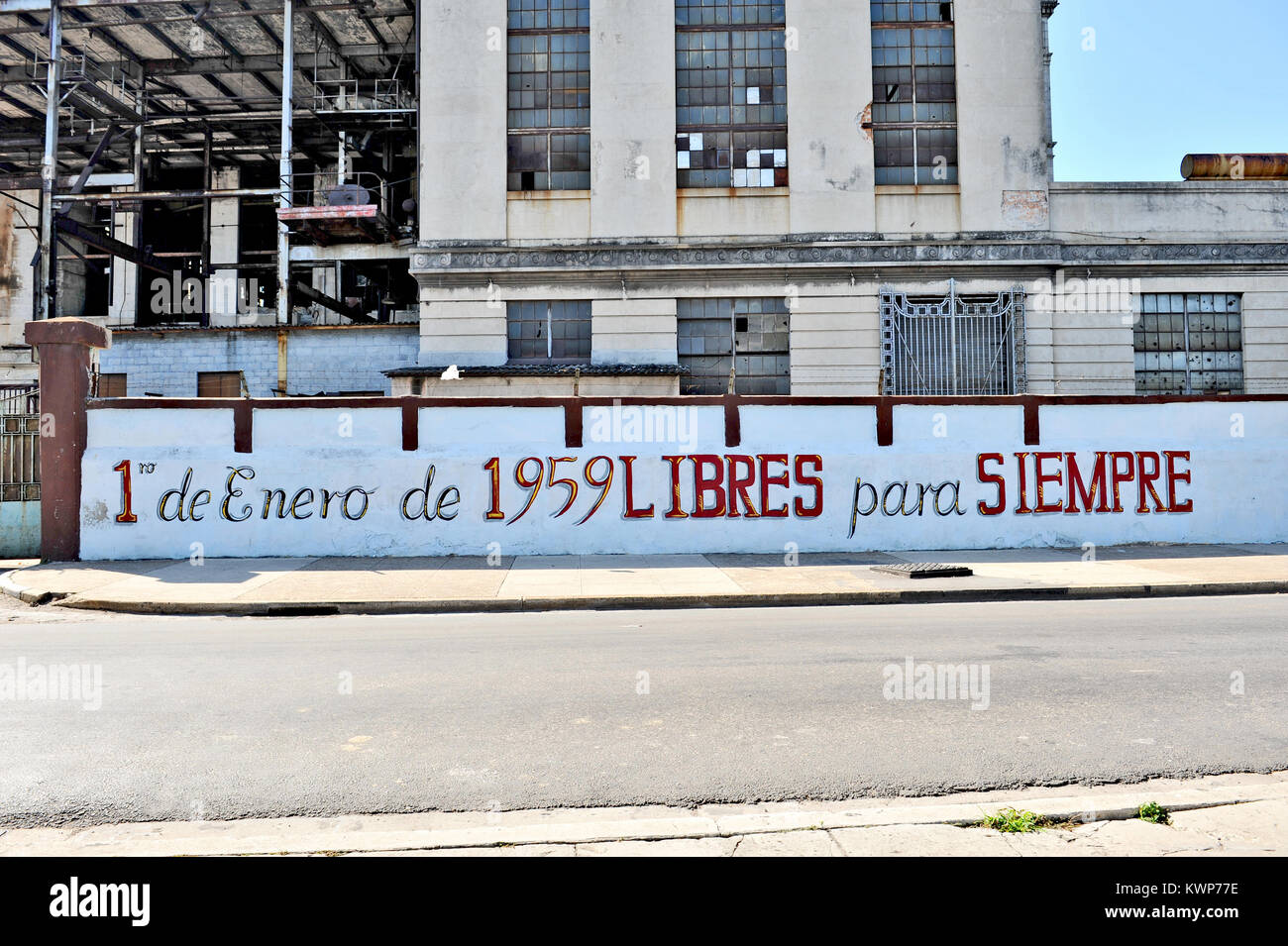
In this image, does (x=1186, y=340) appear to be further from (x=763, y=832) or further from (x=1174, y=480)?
(x=763, y=832)

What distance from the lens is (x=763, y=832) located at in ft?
12.8

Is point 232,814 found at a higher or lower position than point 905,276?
lower

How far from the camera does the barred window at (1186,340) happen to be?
77.8 ft

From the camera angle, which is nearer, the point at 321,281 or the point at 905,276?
the point at 905,276

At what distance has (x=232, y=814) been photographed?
4234mm

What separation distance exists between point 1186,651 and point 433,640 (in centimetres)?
707

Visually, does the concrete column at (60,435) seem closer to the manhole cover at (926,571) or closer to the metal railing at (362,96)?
the manhole cover at (926,571)

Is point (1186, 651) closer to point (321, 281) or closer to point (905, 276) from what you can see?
point (905, 276)

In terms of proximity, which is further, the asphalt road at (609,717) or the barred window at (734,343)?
the barred window at (734,343)

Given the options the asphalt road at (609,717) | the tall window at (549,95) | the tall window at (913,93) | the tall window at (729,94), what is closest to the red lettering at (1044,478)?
the asphalt road at (609,717)

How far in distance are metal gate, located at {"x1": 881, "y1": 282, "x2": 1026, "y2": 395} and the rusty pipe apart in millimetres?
6687

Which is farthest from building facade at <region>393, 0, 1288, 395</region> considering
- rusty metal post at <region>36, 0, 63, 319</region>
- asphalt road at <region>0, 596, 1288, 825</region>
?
asphalt road at <region>0, 596, 1288, 825</region>

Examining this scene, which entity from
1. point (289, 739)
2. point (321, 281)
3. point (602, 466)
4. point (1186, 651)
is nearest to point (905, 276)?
point (602, 466)

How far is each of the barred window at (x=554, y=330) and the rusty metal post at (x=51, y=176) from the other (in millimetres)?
16699
